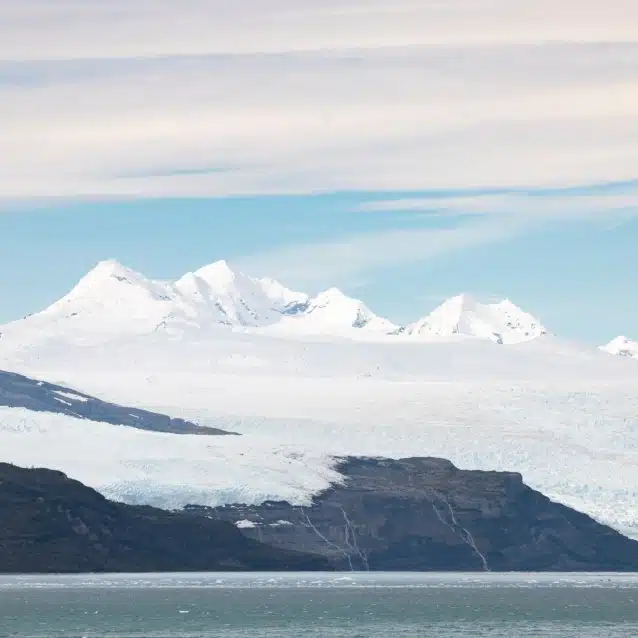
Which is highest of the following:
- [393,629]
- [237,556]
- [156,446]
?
[156,446]

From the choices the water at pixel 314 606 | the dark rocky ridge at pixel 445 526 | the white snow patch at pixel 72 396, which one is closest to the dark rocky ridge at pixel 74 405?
the white snow patch at pixel 72 396

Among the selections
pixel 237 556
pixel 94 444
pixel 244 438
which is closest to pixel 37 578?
pixel 237 556

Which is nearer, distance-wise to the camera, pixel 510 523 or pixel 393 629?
pixel 393 629

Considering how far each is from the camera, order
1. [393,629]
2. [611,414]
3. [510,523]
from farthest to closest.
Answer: [611,414]
[510,523]
[393,629]

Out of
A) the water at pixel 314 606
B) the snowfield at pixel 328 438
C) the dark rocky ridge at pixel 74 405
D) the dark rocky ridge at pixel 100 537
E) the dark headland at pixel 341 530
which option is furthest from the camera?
the dark rocky ridge at pixel 74 405

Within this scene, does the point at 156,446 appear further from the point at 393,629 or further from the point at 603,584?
the point at 393,629

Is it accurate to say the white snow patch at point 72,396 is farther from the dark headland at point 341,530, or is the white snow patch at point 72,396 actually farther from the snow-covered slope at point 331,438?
the dark headland at point 341,530
